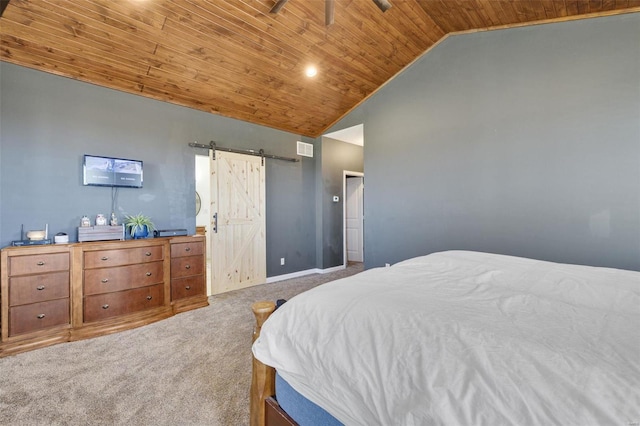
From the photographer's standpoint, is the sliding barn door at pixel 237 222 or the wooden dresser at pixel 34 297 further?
the sliding barn door at pixel 237 222

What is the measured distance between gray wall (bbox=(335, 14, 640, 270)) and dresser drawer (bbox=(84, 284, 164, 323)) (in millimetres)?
2991

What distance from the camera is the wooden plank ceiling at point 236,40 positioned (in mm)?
2443

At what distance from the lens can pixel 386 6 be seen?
2102 mm

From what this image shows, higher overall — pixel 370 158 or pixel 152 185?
pixel 370 158

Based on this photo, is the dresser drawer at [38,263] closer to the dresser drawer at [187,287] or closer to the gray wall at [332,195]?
the dresser drawer at [187,287]

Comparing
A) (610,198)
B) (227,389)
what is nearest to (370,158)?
(610,198)

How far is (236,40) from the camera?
2.91 meters

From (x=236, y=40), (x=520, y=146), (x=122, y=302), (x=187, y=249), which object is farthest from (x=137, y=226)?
(x=520, y=146)

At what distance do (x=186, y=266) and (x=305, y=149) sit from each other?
292 cm

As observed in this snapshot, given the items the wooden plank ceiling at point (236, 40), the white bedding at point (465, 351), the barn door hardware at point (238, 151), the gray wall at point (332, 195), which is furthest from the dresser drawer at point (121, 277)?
the gray wall at point (332, 195)

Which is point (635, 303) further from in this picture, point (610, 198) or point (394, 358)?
point (610, 198)

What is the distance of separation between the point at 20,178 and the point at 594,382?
419cm

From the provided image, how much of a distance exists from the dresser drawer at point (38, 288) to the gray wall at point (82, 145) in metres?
0.64

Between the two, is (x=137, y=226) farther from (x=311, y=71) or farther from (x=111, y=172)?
(x=311, y=71)
